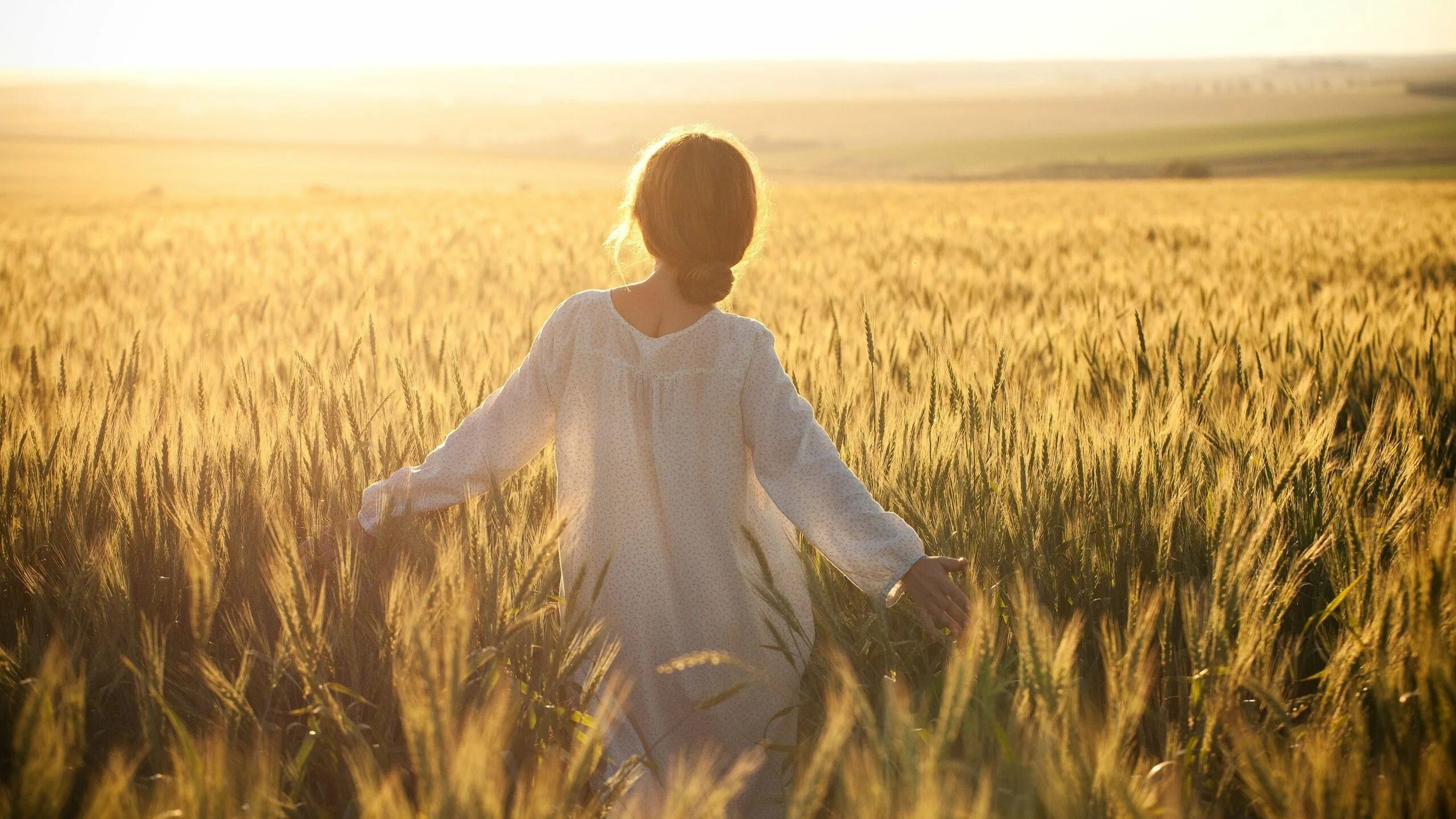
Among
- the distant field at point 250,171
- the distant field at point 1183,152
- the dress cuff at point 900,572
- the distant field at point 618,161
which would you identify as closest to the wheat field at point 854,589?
the dress cuff at point 900,572

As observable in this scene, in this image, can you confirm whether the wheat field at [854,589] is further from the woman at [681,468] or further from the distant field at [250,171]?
the distant field at [250,171]

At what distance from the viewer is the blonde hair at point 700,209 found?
1.68 m

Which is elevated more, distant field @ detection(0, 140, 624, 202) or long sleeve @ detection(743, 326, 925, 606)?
distant field @ detection(0, 140, 624, 202)

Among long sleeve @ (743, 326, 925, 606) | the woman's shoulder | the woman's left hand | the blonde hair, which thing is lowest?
the woman's left hand

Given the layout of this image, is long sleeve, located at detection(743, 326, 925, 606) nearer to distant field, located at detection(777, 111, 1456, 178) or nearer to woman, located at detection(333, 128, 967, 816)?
woman, located at detection(333, 128, 967, 816)

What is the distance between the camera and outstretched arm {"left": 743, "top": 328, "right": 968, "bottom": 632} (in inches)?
59.3

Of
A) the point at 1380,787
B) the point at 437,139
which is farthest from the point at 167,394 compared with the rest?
the point at 437,139

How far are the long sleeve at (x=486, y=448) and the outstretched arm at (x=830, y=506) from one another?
0.36m

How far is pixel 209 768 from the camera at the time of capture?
96 cm

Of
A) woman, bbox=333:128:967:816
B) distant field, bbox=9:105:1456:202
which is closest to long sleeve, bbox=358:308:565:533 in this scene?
woman, bbox=333:128:967:816

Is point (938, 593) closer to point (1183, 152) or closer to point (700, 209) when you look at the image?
point (700, 209)

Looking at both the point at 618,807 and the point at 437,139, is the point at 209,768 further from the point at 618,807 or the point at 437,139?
the point at 437,139

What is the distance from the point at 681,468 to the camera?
5.64 feet

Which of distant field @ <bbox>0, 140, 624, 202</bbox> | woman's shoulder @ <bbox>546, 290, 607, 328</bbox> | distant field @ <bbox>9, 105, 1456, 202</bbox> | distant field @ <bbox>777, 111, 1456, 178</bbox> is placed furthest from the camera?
distant field @ <bbox>777, 111, 1456, 178</bbox>
